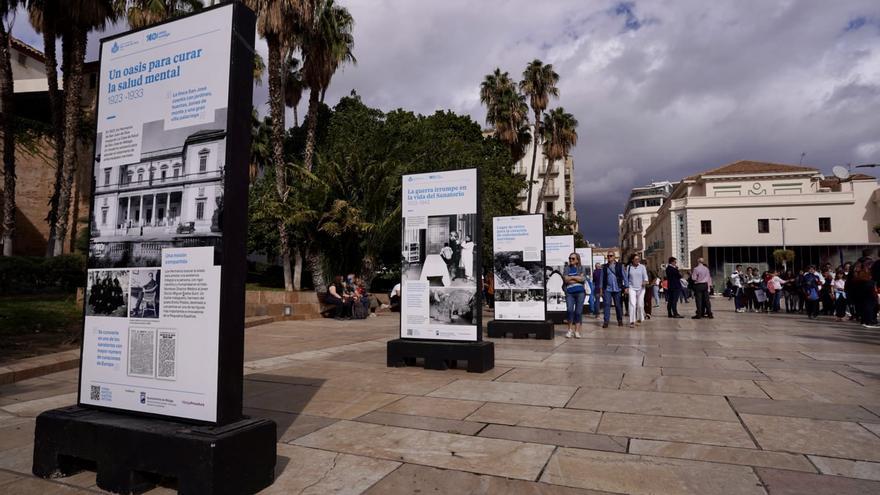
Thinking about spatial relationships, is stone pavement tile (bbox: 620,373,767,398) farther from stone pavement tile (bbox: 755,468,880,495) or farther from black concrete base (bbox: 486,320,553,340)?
black concrete base (bbox: 486,320,553,340)

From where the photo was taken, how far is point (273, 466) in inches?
124

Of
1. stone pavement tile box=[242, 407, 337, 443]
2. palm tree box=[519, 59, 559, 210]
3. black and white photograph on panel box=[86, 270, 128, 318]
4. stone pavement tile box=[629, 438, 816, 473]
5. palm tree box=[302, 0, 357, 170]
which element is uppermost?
palm tree box=[519, 59, 559, 210]

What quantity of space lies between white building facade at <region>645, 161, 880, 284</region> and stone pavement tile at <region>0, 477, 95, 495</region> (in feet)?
180

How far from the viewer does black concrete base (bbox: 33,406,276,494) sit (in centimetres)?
283

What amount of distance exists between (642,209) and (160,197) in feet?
363

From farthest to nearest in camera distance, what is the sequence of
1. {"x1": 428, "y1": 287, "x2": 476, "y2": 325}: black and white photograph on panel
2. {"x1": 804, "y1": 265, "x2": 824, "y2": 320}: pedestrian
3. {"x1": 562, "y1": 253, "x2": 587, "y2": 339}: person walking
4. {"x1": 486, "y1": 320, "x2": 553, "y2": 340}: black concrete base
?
1. {"x1": 804, "y1": 265, "x2": 824, "y2": 320}: pedestrian
2. {"x1": 486, "y1": 320, "x2": 553, "y2": 340}: black concrete base
3. {"x1": 562, "y1": 253, "x2": 587, "y2": 339}: person walking
4. {"x1": 428, "y1": 287, "x2": 476, "y2": 325}: black and white photograph on panel

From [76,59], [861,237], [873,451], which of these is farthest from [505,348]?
[861,237]

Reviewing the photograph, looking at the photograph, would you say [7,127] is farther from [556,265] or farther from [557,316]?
[557,316]

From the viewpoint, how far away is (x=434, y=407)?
498 centimetres

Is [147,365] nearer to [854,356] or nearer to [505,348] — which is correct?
[505,348]

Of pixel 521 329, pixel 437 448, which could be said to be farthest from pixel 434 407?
pixel 521 329

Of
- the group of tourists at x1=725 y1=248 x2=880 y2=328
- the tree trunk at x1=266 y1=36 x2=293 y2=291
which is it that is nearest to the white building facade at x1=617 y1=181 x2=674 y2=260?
the group of tourists at x1=725 y1=248 x2=880 y2=328

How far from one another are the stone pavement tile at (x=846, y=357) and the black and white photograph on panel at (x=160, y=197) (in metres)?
8.68

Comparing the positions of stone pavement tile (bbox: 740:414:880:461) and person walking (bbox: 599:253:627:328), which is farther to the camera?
person walking (bbox: 599:253:627:328)
